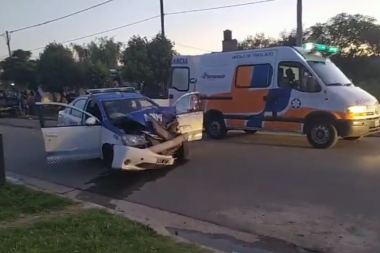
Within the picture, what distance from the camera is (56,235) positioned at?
5355 millimetres

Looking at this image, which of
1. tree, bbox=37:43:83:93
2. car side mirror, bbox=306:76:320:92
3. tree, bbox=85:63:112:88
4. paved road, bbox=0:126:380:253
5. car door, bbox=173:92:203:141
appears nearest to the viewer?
paved road, bbox=0:126:380:253

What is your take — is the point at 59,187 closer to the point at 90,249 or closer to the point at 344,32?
the point at 90,249

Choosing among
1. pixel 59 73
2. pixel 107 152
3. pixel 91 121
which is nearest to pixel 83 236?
pixel 107 152

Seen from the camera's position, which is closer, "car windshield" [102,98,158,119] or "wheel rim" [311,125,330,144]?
"car windshield" [102,98,158,119]

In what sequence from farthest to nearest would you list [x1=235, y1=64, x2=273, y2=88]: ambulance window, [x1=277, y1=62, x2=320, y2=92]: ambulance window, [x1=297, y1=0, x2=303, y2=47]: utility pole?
[x1=297, y1=0, x2=303, y2=47]: utility pole
[x1=235, y1=64, x2=273, y2=88]: ambulance window
[x1=277, y1=62, x2=320, y2=92]: ambulance window

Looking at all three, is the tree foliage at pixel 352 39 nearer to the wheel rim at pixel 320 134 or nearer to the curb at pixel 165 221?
the wheel rim at pixel 320 134

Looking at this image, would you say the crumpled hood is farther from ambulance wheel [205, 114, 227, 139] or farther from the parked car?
the parked car

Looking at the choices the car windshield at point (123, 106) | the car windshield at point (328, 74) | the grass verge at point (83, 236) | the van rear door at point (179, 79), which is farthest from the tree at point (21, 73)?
the grass verge at point (83, 236)

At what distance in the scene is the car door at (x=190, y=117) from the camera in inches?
406

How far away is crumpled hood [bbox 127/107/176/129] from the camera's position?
9.34 meters

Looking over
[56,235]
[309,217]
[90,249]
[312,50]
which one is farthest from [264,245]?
[312,50]

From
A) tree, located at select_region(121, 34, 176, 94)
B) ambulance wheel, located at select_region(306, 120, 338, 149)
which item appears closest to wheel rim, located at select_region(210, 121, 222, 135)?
ambulance wheel, located at select_region(306, 120, 338, 149)

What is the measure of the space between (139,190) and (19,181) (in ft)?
8.70

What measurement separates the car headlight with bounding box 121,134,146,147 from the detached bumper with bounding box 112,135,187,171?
0.71 ft
